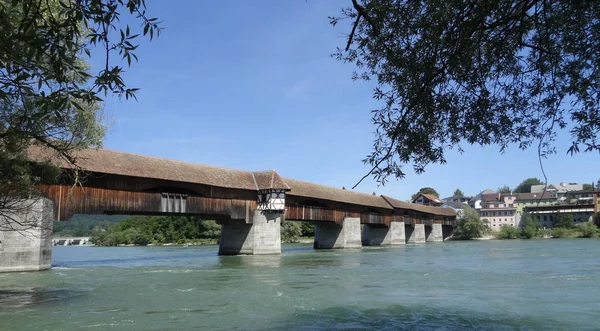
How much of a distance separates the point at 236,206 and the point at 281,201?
8.48ft

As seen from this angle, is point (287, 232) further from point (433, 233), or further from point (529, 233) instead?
point (529, 233)

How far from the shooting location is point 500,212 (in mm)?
72500

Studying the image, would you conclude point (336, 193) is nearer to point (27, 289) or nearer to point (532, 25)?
point (27, 289)

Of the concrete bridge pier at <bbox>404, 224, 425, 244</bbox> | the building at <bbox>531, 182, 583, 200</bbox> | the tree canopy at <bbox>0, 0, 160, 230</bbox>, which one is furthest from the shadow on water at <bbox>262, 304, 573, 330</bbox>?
the building at <bbox>531, 182, 583, 200</bbox>

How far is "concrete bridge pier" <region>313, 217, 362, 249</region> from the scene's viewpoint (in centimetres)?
3347

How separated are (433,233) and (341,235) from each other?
19.9 meters

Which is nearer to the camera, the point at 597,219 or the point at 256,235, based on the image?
the point at 256,235

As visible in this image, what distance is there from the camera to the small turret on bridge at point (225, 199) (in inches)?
690

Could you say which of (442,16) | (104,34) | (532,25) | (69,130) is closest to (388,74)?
(442,16)

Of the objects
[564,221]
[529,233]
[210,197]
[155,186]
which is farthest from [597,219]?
[155,186]

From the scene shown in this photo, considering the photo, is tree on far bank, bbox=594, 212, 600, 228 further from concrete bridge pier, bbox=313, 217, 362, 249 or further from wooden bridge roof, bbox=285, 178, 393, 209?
concrete bridge pier, bbox=313, 217, 362, 249

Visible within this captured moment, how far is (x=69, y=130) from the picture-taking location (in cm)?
747

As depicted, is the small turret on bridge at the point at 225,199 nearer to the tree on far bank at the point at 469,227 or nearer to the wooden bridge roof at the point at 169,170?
the wooden bridge roof at the point at 169,170

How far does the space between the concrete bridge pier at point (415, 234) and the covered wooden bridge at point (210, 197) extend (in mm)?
7683
